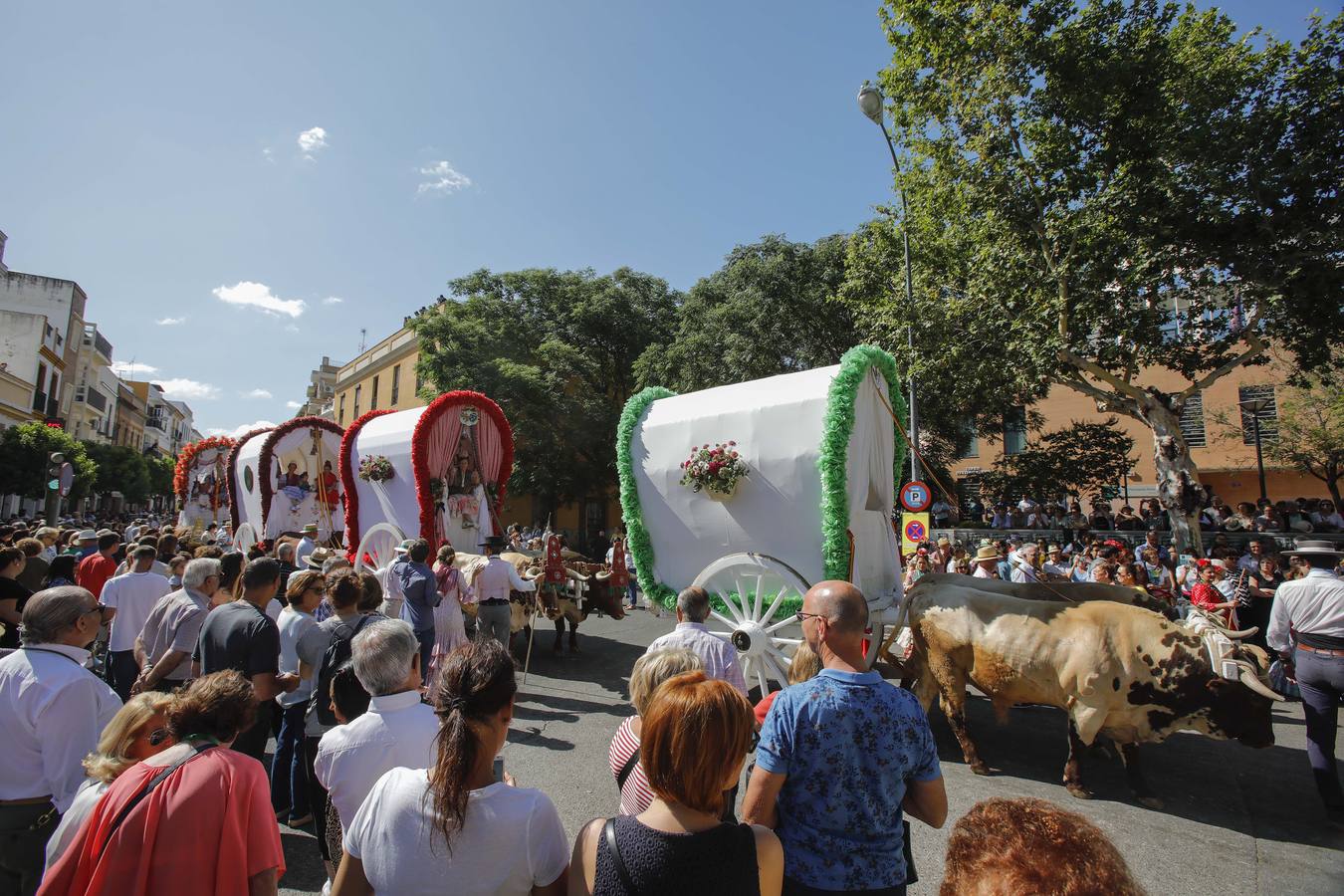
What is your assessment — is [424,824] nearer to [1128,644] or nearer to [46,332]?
[1128,644]

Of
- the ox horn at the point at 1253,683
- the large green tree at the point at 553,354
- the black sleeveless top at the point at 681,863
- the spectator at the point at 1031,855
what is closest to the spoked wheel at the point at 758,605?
the ox horn at the point at 1253,683

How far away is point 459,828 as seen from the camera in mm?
1707

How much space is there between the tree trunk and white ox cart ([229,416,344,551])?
15.9 metres

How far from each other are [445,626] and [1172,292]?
14790 mm

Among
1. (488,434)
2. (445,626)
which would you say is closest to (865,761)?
(445,626)

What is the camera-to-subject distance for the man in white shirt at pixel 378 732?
7.88 ft

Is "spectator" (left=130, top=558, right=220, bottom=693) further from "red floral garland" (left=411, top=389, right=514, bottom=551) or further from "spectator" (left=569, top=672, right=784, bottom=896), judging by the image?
"red floral garland" (left=411, top=389, right=514, bottom=551)

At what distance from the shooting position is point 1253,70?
12438mm

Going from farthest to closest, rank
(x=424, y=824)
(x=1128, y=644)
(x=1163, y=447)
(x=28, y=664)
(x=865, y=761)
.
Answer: (x=1163, y=447), (x=1128, y=644), (x=28, y=664), (x=865, y=761), (x=424, y=824)

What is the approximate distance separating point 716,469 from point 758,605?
1328mm

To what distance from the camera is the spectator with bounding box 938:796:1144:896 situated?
1.15m

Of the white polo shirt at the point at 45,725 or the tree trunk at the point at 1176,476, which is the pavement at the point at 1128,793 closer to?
the white polo shirt at the point at 45,725

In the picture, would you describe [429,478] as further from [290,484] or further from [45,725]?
[45,725]

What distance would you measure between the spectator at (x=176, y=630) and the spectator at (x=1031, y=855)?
454cm
